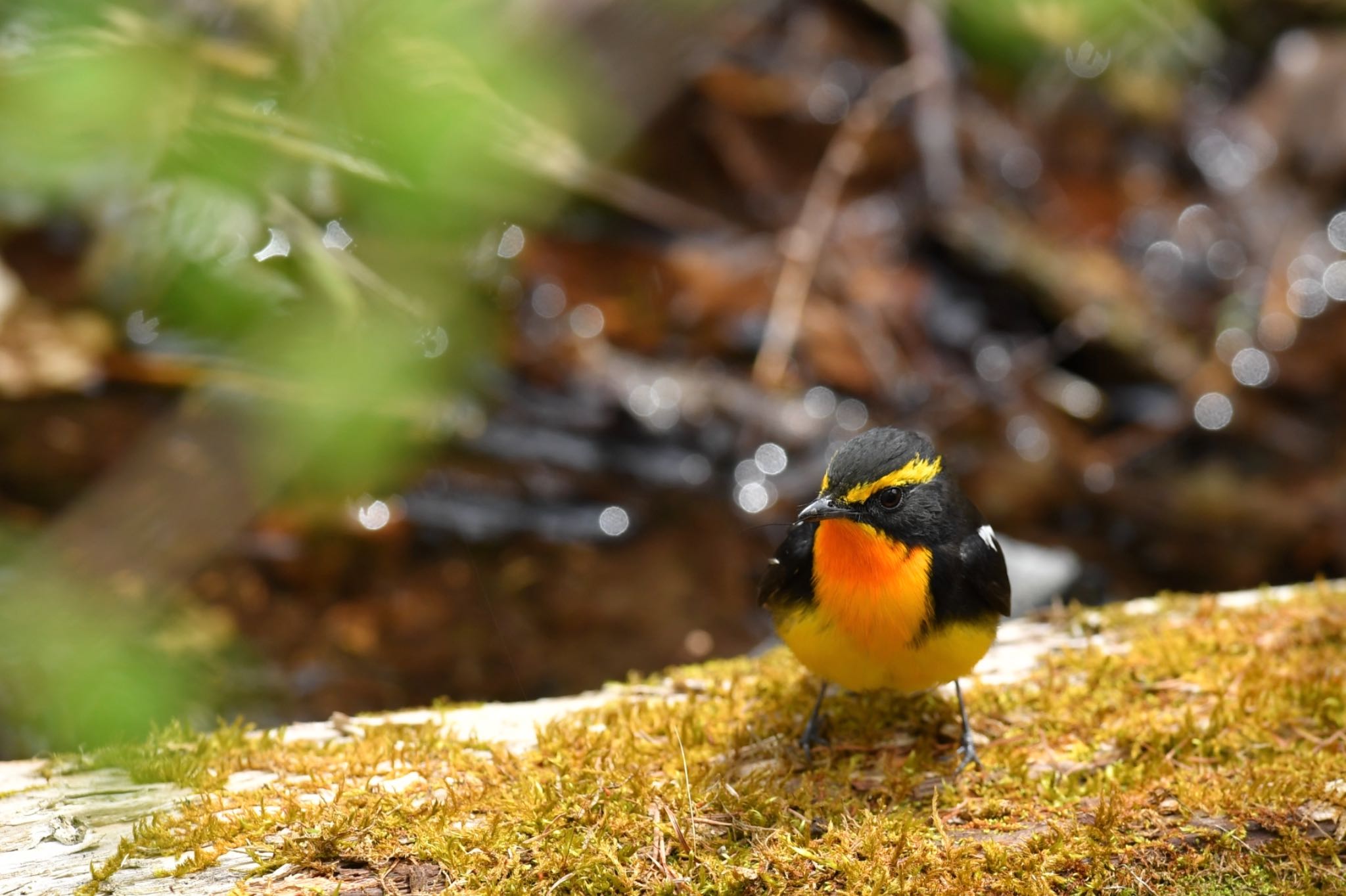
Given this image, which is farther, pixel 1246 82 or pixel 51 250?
pixel 1246 82

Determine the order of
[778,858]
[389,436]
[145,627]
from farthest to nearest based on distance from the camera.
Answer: [145,627]
[778,858]
[389,436]

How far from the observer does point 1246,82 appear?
986 centimetres

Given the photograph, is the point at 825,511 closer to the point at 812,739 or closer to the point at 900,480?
the point at 900,480

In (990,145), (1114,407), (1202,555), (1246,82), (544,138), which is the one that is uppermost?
(1246,82)

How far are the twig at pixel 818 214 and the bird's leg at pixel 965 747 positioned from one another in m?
4.01

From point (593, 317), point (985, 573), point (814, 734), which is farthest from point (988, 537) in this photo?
point (593, 317)

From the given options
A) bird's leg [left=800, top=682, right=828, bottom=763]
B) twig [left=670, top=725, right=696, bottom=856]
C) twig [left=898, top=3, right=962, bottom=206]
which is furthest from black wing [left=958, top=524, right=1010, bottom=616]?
twig [left=898, top=3, right=962, bottom=206]

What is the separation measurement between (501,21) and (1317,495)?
221 inches

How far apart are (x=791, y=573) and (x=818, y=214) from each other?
5193 millimetres

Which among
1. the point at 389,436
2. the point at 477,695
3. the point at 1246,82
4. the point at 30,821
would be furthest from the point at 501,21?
the point at 1246,82

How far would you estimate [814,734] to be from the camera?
3072 mm

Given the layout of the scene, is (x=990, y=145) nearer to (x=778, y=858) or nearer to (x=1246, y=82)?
(x=1246, y=82)

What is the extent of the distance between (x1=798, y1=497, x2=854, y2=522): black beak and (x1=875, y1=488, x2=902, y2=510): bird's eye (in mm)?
100

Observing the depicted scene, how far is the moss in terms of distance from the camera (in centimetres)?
241
